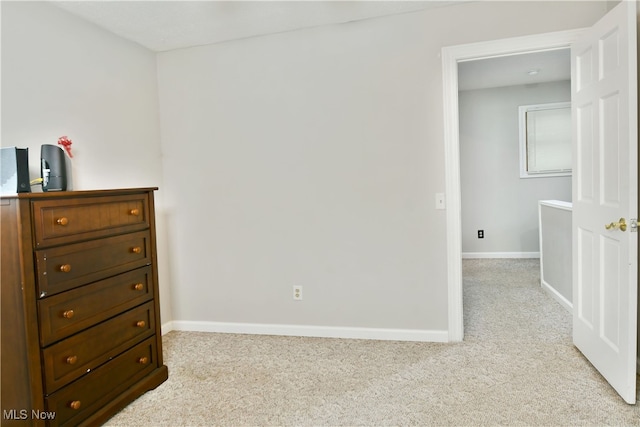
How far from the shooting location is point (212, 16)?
281 cm

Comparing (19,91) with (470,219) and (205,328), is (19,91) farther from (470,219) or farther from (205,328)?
(470,219)

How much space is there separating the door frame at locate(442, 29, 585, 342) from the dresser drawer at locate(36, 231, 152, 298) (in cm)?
194

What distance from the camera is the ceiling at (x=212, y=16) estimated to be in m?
2.63

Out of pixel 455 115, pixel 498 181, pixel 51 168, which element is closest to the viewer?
pixel 51 168

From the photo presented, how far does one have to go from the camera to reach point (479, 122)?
604 centimetres

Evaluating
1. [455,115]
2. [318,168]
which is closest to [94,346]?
[318,168]

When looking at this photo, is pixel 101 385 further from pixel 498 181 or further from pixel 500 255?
pixel 498 181

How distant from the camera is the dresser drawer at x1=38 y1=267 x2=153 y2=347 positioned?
184 cm

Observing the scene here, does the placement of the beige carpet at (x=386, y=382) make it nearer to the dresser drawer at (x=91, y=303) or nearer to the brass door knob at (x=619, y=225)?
the dresser drawer at (x=91, y=303)

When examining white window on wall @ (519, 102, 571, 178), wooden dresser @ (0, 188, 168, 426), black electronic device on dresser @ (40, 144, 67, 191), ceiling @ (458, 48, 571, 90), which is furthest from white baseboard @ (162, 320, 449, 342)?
white window on wall @ (519, 102, 571, 178)

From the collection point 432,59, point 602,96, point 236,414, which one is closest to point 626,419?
point 602,96

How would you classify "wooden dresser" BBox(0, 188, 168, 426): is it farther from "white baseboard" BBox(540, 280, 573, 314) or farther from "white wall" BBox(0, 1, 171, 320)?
"white baseboard" BBox(540, 280, 573, 314)

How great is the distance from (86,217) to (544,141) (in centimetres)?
575

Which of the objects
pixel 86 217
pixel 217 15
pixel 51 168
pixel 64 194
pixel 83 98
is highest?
pixel 217 15
